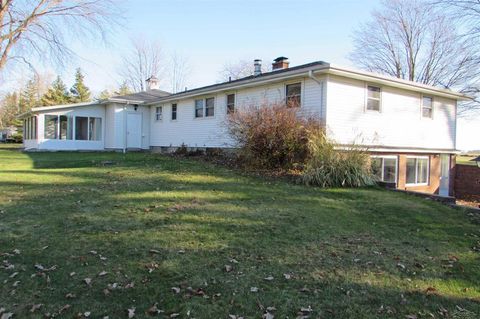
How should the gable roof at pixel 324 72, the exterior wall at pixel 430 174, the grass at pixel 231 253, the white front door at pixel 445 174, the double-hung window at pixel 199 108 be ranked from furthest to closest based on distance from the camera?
the double-hung window at pixel 199 108
the white front door at pixel 445 174
the exterior wall at pixel 430 174
the gable roof at pixel 324 72
the grass at pixel 231 253

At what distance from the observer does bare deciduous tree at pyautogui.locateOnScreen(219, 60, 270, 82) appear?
44469mm

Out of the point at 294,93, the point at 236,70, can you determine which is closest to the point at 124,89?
the point at 236,70

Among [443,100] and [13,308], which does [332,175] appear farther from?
[443,100]

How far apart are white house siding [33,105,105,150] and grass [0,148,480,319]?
14.9m

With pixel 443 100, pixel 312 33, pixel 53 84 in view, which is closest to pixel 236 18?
pixel 312 33

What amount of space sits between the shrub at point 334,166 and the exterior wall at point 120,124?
14.1 m

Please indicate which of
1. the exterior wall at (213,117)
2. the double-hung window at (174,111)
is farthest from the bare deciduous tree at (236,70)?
the double-hung window at (174,111)

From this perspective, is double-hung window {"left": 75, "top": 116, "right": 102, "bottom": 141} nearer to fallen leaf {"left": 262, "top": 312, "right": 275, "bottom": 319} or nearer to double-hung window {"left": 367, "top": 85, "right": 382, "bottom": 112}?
double-hung window {"left": 367, "top": 85, "right": 382, "bottom": 112}

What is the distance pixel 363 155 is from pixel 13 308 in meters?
9.35

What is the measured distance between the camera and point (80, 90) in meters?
51.7

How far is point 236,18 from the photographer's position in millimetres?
18203

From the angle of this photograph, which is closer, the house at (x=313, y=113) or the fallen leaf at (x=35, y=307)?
the fallen leaf at (x=35, y=307)

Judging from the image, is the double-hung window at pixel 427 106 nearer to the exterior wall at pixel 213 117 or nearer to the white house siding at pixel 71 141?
the exterior wall at pixel 213 117

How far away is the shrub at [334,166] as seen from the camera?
397 inches
